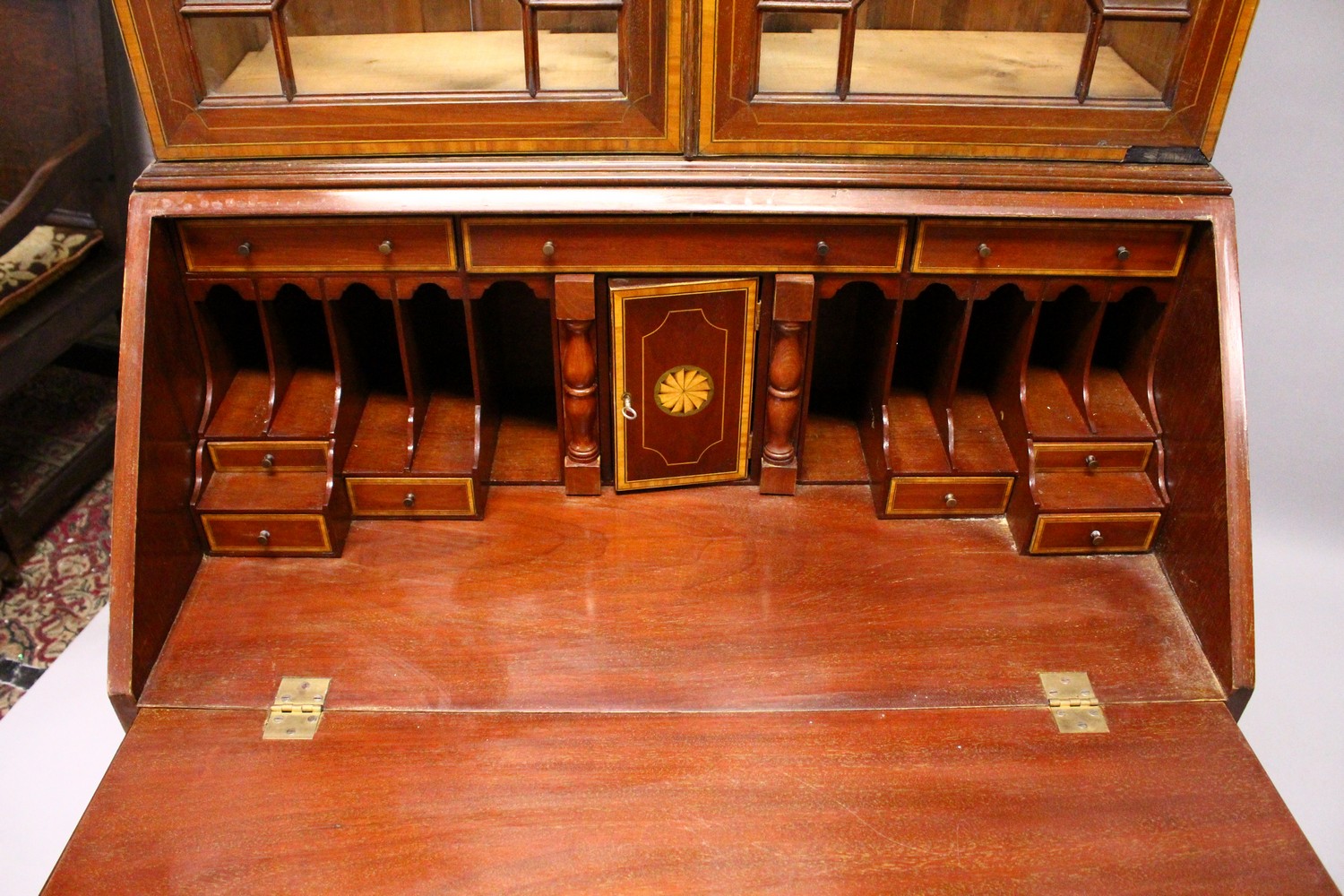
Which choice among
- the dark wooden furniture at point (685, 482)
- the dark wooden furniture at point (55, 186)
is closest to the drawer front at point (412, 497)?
the dark wooden furniture at point (685, 482)

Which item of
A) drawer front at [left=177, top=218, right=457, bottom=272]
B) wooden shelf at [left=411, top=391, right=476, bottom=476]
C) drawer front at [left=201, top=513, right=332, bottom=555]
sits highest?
drawer front at [left=177, top=218, right=457, bottom=272]

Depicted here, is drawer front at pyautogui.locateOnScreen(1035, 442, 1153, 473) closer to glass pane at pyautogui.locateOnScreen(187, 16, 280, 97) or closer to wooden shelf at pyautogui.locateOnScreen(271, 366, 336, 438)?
wooden shelf at pyautogui.locateOnScreen(271, 366, 336, 438)

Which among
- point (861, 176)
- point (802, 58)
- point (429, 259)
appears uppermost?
point (802, 58)

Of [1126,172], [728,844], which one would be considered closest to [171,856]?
[728,844]

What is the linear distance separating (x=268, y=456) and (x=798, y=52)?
3.26 feet

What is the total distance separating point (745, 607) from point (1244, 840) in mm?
689

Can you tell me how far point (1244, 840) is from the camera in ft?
4.17

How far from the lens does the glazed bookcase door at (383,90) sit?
1.35 meters

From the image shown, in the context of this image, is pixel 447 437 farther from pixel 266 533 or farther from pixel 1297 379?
pixel 1297 379

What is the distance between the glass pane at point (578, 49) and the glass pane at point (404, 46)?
42mm

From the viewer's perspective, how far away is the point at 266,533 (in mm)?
1593

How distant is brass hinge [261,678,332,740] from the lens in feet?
4.50

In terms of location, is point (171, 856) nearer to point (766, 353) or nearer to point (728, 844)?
point (728, 844)

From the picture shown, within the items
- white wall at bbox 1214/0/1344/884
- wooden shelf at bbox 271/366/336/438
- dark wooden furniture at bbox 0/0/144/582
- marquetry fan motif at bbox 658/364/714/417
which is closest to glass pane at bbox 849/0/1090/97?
marquetry fan motif at bbox 658/364/714/417
